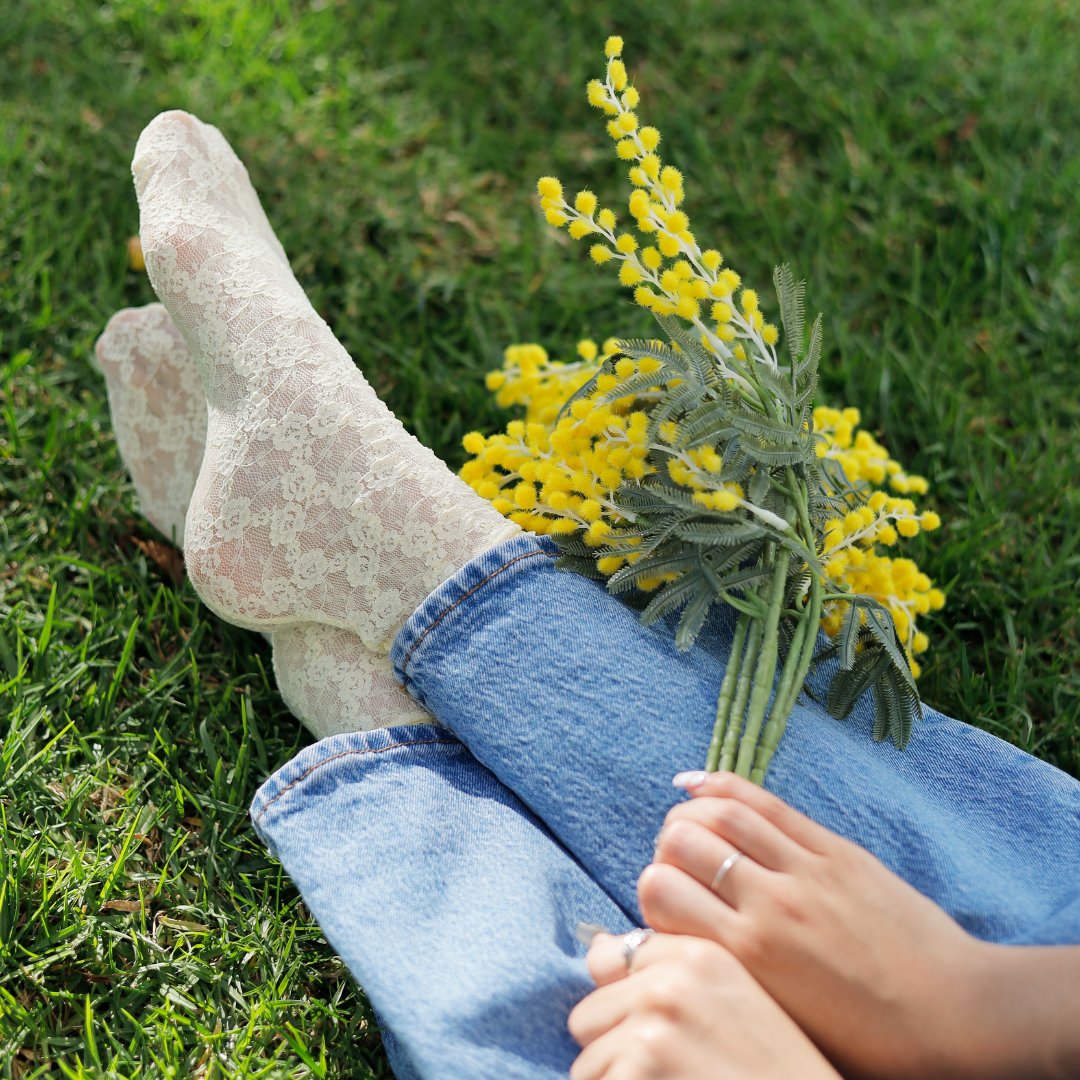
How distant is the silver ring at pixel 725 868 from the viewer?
88 cm

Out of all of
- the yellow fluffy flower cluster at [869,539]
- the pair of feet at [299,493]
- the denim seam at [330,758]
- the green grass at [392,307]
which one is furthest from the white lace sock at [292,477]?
the yellow fluffy flower cluster at [869,539]

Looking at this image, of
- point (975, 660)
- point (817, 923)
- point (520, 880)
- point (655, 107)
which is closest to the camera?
point (817, 923)

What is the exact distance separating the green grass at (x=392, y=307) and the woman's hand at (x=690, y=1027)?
353 mm

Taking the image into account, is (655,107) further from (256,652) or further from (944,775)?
(944,775)

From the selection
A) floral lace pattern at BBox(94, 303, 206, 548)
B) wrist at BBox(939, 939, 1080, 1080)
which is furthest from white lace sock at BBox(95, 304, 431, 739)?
wrist at BBox(939, 939, 1080, 1080)

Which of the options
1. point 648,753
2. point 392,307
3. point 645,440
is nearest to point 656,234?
point 645,440

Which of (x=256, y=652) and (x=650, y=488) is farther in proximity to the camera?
(x=256, y=652)

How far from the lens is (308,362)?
1190 mm

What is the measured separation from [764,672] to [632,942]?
0.88 feet

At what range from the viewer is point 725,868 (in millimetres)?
885

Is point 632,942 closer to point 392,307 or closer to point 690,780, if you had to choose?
point 690,780

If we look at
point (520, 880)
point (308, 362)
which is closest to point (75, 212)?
point (308, 362)

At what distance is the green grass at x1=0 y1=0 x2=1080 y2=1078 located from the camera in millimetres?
1152

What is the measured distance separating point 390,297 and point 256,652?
70cm
